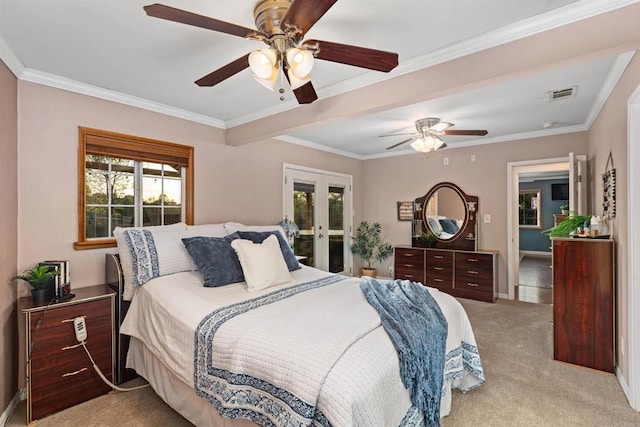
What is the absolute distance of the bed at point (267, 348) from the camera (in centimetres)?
133

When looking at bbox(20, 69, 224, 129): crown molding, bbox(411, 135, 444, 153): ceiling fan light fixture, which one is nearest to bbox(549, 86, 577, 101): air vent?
bbox(411, 135, 444, 153): ceiling fan light fixture

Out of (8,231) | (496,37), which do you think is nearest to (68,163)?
(8,231)

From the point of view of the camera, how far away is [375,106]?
256cm

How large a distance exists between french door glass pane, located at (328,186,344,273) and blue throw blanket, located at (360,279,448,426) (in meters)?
3.29

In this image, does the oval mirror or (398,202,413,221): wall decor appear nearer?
the oval mirror

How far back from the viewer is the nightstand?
6.93ft

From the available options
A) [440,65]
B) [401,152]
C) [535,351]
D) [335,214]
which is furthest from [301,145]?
[535,351]

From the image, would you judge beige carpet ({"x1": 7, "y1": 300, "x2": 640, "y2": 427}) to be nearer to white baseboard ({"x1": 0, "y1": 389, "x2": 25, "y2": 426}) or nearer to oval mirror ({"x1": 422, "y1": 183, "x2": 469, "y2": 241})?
white baseboard ({"x1": 0, "y1": 389, "x2": 25, "y2": 426})

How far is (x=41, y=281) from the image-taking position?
7.50 ft

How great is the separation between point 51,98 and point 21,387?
2.26 m

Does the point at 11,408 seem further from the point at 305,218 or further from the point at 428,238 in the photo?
the point at 428,238

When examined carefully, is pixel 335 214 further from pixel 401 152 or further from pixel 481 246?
pixel 481 246

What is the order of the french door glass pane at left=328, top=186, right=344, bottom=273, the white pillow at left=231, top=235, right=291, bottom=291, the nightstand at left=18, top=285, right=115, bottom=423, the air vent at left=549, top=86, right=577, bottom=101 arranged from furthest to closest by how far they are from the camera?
the french door glass pane at left=328, top=186, right=344, bottom=273, the air vent at left=549, top=86, right=577, bottom=101, the white pillow at left=231, top=235, right=291, bottom=291, the nightstand at left=18, top=285, right=115, bottom=423

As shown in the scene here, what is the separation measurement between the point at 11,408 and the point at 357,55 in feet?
10.7
